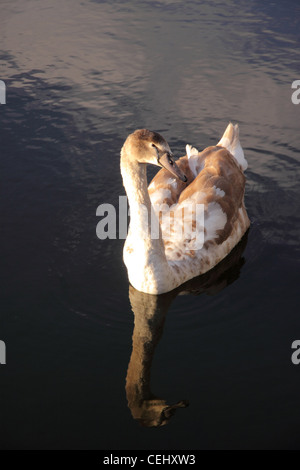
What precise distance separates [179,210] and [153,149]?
1668 mm

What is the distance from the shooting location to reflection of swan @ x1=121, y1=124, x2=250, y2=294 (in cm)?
765

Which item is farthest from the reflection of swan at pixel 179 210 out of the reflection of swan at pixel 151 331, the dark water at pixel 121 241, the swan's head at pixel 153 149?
the dark water at pixel 121 241

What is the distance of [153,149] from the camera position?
737 cm

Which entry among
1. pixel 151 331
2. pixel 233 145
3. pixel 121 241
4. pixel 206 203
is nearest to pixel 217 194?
pixel 206 203

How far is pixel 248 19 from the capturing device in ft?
51.1

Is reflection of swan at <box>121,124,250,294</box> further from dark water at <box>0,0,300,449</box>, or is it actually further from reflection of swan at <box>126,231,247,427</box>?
dark water at <box>0,0,300,449</box>

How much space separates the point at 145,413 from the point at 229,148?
4755mm

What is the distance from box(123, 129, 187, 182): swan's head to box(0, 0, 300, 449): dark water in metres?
1.82

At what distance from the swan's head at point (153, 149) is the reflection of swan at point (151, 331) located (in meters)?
1.79

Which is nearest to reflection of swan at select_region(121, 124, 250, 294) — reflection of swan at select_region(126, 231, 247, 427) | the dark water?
reflection of swan at select_region(126, 231, 247, 427)

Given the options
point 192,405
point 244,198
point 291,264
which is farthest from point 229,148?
point 192,405

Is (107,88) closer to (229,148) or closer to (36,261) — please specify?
(229,148)

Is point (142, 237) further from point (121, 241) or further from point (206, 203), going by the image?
point (121, 241)

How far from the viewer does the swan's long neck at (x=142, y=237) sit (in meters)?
7.77
